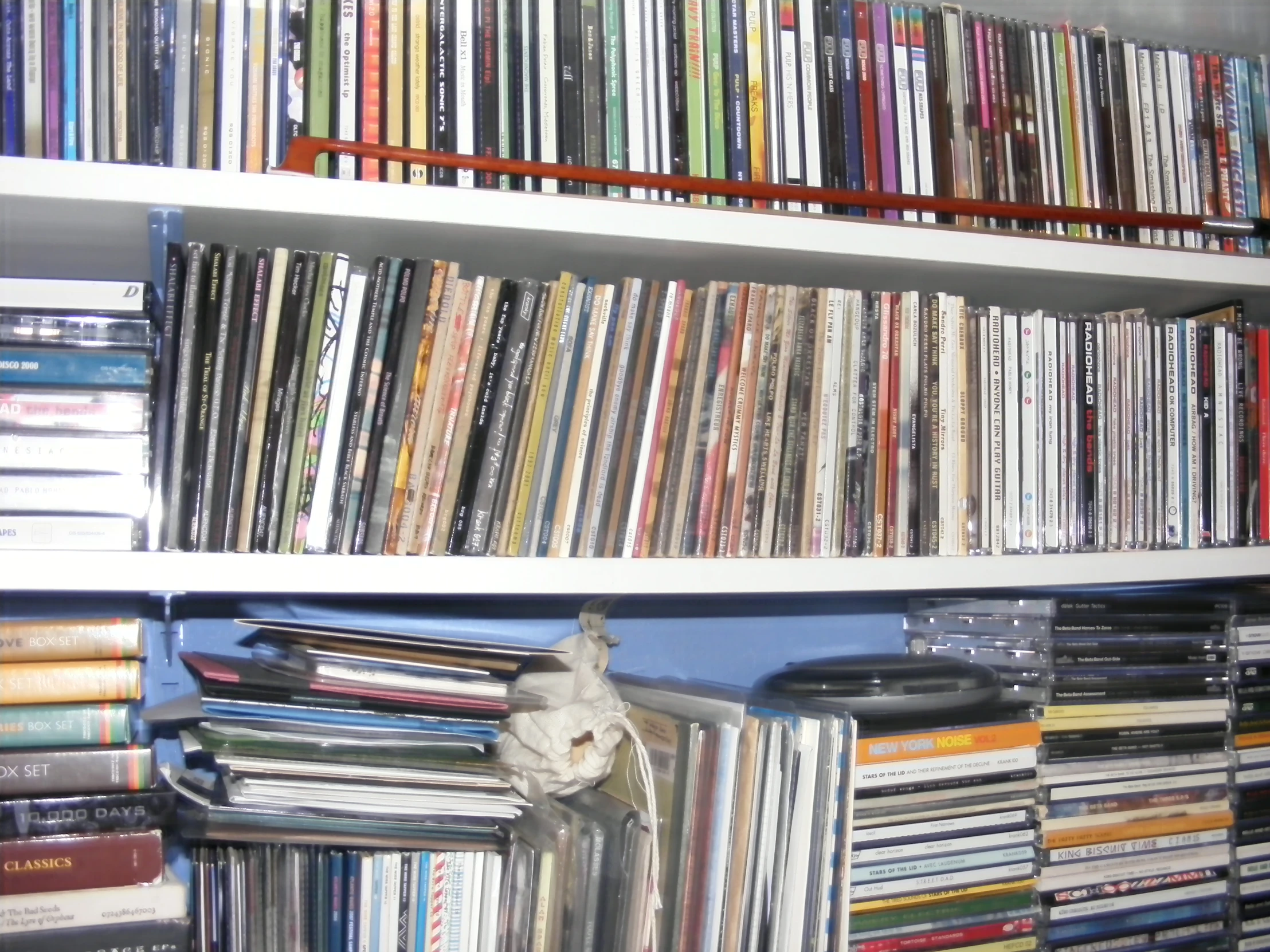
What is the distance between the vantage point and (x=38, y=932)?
84cm

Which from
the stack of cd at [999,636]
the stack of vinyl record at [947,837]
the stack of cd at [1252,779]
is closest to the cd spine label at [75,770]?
the stack of vinyl record at [947,837]

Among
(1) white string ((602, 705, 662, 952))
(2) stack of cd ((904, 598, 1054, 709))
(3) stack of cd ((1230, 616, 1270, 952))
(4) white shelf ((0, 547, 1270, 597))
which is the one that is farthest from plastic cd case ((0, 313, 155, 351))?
(3) stack of cd ((1230, 616, 1270, 952))

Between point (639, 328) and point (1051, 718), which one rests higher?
point (639, 328)

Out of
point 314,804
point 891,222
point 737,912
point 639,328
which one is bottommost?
point 737,912

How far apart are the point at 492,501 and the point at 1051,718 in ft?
2.01

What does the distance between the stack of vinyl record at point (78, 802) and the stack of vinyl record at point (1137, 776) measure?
824 millimetres

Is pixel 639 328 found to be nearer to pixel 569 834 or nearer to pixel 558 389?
pixel 558 389

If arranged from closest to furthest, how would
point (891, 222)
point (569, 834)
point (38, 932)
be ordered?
point (38, 932)
point (569, 834)
point (891, 222)

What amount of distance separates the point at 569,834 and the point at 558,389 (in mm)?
375

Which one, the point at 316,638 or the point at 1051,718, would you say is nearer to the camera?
the point at 316,638

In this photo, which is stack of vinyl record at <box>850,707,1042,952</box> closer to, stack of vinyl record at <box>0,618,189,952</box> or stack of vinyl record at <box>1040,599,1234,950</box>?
stack of vinyl record at <box>1040,599,1234,950</box>

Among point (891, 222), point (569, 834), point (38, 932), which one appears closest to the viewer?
point (38, 932)

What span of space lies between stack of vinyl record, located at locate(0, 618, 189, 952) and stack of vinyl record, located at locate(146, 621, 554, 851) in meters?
0.04

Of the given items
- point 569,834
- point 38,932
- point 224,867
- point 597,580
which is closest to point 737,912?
point 569,834
